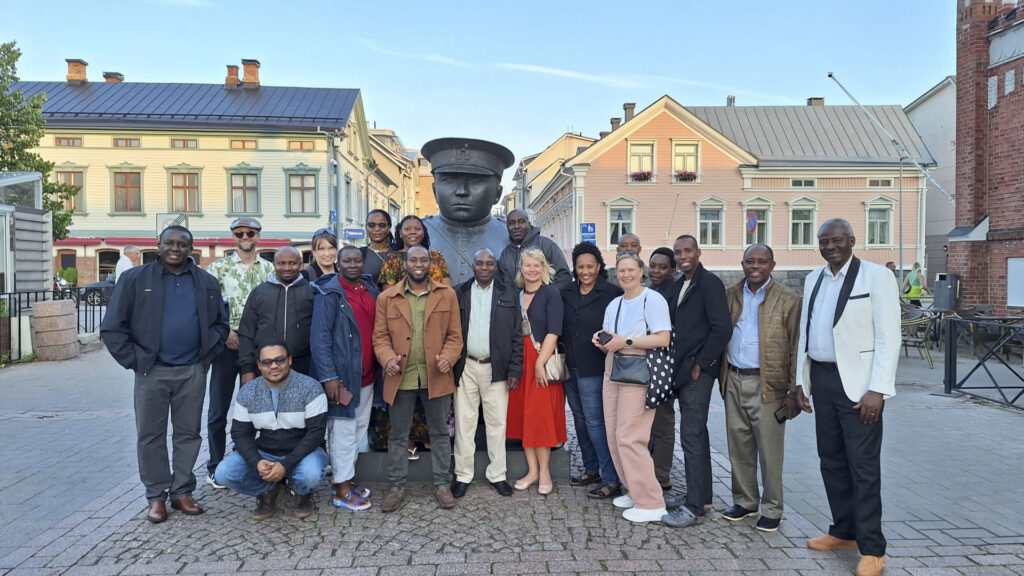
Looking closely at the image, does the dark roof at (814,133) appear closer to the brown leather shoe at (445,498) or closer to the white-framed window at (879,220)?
the white-framed window at (879,220)

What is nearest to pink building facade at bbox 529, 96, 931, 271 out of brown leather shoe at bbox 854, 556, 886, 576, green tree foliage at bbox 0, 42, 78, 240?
green tree foliage at bbox 0, 42, 78, 240

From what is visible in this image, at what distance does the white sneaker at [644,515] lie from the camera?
430cm

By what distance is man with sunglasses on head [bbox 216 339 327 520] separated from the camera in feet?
14.0

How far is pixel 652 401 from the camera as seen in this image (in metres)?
4.30

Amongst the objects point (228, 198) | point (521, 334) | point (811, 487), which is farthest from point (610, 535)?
point (228, 198)

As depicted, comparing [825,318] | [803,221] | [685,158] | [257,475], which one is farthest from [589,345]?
[803,221]

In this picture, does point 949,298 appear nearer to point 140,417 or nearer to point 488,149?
point 488,149

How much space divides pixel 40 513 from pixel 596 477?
3.90m

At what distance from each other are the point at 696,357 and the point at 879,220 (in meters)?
28.3

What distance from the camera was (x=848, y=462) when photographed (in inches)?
148

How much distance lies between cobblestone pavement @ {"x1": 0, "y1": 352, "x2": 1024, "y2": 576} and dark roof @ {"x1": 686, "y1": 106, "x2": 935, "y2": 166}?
25236 mm

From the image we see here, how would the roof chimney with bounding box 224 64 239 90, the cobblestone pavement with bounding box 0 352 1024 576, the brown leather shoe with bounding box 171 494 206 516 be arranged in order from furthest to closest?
1. the roof chimney with bounding box 224 64 239 90
2. the brown leather shoe with bounding box 171 494 206 516
3. the cobblestone pavement with bounding box 0 352 1024 576

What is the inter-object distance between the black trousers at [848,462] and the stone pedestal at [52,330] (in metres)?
12.7

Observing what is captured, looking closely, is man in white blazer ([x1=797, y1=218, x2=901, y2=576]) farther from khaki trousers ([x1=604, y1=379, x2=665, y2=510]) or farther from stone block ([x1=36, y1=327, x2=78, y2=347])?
stone block ([x1=36, y1=327, x2=78, y2=347])
